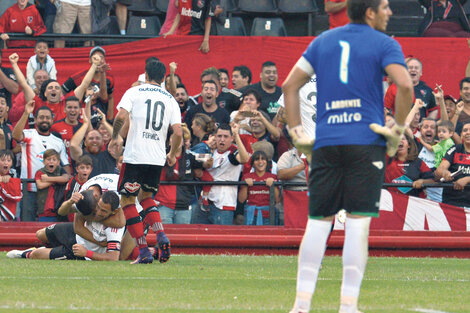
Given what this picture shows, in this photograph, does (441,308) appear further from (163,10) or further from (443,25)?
(163,10)

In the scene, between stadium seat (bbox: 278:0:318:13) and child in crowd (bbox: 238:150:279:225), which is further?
stadium seat (bbox: 278:0:318:13)

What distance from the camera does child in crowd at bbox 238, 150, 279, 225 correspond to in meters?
14.0

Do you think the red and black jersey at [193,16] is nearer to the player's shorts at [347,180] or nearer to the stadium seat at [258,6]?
the stadium seat at [258,6]

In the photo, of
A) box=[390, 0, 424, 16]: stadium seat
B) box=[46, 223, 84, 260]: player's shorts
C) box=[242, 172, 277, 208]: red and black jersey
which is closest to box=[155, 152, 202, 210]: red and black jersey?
box=[242, 172, 277, 208]: red and black jersey

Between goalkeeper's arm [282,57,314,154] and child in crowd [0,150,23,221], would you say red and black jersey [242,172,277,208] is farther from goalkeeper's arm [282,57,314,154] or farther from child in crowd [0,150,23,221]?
goalkeeper's arm [282,57,314,154]

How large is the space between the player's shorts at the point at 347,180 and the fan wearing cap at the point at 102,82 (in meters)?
10.3

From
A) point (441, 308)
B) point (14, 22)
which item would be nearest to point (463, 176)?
point (441, 308)

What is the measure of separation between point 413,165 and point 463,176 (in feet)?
2.53

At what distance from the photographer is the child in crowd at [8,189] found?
44.7 ft

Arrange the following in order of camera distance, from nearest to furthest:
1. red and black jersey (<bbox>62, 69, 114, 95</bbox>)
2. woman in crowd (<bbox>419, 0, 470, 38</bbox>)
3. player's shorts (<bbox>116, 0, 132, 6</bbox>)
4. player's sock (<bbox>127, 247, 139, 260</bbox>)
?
player's sock (<bbox>127, 247, 139, 260</bbox>), red and black jersey (<bbox>62, 69, 114, 95</bbox>), woman in crowd (<bbox>419, 0, 470, 38</bbox>), player's shorts (<bbox>116, 0, 132, 6</bbox>)

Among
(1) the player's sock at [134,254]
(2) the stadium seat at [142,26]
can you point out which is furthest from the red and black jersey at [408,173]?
(2) the stadium seat at [142,26]

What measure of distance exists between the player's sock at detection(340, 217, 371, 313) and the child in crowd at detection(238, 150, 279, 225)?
26.2 ft

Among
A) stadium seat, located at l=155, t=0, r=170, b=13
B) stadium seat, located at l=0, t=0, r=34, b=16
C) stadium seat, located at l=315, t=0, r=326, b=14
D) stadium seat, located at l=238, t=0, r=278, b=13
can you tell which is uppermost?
stadium seat, located at l=315, t=0, r=326, b=14

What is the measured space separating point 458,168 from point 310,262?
862 centimetres
